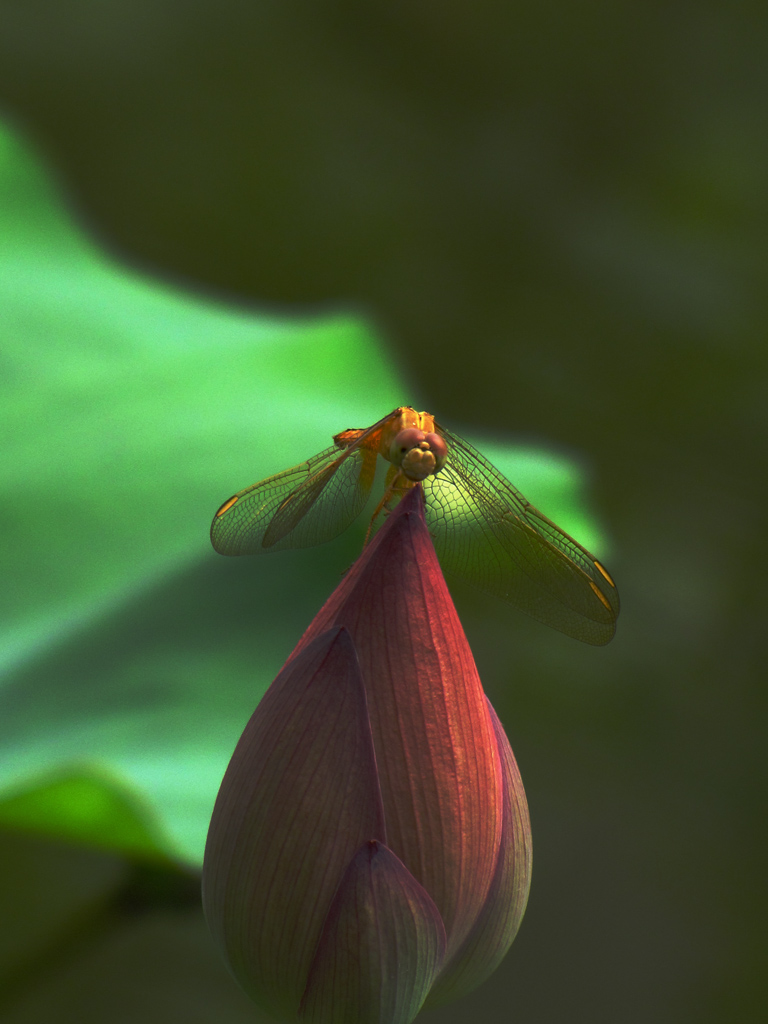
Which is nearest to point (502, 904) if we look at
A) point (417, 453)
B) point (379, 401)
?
point (417, 453)

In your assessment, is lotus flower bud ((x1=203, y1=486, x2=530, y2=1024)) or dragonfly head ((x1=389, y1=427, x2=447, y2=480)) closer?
lotus flower bud ((x1=203, y1=486, x2=530, y2=1024))

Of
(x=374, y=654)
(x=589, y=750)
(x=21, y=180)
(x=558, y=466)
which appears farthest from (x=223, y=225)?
(x=374, y=654)

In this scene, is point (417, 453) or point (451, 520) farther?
point (451, 520)

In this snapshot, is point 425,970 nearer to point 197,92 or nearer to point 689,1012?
point 689,1012

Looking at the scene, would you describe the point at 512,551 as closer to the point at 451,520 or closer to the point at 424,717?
the point at 451,520

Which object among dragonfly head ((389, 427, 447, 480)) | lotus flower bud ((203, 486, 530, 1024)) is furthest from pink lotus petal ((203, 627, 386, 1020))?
dragonfly head ((389, 427, 447, 480))

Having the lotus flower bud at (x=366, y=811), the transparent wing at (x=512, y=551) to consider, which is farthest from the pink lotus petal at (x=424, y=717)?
the transparent wing at (x=512, y=551)

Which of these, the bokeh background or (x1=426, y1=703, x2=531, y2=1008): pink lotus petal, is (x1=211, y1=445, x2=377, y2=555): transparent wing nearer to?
the bokeh background

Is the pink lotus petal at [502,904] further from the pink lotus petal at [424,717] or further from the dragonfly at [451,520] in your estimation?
the dragonfly at [451,520]
